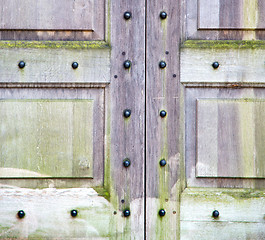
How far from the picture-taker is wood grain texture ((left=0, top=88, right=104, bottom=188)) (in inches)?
54.2

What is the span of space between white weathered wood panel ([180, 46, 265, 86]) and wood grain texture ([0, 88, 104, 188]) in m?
0.41

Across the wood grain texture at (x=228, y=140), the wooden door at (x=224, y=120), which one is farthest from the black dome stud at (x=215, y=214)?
the wood grain texture at (x=228, y=140)

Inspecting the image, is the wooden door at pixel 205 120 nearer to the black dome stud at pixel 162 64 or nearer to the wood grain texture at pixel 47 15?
the black dome stud at pixel 162 64

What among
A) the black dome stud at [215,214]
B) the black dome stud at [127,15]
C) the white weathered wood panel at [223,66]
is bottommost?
the black dome stud at [215,214]

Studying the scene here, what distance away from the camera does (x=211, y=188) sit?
1396 mm

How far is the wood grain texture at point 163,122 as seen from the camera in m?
1.39

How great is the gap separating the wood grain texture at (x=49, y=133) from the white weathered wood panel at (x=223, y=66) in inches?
16.3

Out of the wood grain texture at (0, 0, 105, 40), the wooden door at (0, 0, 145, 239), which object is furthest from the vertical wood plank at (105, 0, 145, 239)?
the wood grain texture at (0, 0, 105, 40)

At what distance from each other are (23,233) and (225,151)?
87cm

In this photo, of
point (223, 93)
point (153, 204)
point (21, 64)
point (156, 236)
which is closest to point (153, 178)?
point (153, 204)

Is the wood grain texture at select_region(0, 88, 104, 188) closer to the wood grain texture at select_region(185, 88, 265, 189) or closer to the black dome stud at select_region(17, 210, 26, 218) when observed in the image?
the black dome stud at select_region(17, 210, 26, 218)

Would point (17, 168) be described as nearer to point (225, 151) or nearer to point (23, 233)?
point (23, 233)

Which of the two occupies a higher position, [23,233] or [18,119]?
[18,119]

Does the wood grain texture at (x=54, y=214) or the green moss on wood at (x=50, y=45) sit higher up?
the green moss on wood at (x=50, y=45)
